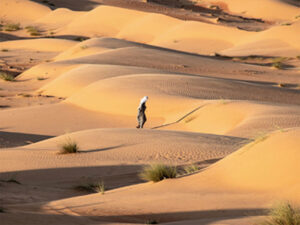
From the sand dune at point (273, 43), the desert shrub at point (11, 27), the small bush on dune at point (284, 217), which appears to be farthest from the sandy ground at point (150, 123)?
the small bush on dune at point (284, 217)

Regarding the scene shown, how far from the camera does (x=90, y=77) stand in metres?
29.4

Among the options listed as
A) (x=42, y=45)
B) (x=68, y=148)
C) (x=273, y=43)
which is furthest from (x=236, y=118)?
(x=42, y=45)

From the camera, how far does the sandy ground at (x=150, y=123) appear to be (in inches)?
351

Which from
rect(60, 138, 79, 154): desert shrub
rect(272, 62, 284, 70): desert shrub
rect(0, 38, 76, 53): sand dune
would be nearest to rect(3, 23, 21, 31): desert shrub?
rect(0, 38, 76, 53): sand dune

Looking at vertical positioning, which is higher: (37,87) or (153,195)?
(37,87)

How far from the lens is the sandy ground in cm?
891

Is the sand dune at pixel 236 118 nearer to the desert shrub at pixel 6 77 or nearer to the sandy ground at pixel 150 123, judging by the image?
the sandy ground at pixel 150 123

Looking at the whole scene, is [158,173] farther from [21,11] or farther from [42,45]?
[21,11]

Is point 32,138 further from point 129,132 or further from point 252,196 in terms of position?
point 252,196

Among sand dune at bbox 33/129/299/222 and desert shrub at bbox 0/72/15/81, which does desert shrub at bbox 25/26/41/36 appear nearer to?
desert shrub at bbox 0/72/15/81

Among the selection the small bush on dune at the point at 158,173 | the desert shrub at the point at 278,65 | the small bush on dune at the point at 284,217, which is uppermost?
the desert shrub at the point at 278,65

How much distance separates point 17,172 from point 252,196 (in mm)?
5890

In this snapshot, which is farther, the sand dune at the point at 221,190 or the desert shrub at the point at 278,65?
the desert shrub at the point at 278,65

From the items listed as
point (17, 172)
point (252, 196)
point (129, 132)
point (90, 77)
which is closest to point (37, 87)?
point (90, 77)
